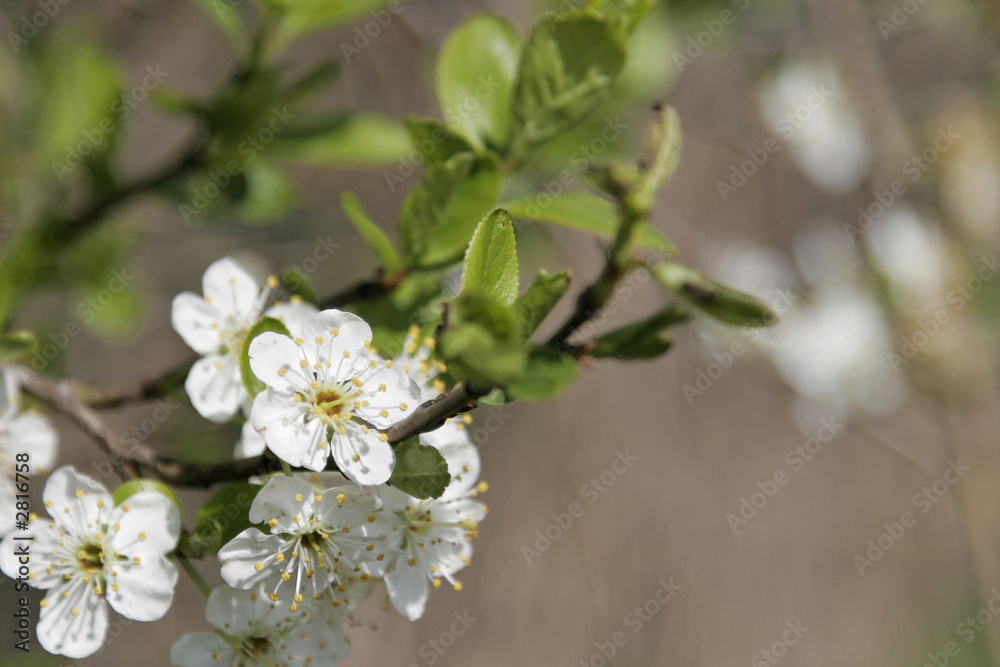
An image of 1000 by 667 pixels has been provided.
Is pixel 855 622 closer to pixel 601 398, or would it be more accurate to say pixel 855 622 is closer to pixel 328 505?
pixel 601 398

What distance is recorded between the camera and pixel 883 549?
448cm

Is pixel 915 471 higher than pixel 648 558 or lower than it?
higher

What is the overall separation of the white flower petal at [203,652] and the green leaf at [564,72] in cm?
73

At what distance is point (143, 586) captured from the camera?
78cm

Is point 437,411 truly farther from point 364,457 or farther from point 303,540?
point 303,540

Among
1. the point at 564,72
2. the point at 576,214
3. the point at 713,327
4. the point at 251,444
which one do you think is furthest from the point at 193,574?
the point at 713,327

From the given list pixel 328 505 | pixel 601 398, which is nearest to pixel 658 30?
pixel 328 505

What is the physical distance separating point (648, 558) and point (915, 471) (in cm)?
194

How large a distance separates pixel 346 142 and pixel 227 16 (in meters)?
0.27

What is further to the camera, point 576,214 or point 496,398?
point 576,214

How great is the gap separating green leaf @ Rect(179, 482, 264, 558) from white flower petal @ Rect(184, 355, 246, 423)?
0.46ft

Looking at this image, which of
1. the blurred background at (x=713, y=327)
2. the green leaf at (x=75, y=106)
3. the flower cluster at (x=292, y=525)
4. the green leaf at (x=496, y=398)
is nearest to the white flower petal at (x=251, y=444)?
the flower cluster at (x=292, y=525)

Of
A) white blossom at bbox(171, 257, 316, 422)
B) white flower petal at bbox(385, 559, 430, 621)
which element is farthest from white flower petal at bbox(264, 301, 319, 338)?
white flower petal at bbox(385, 559, 430, 621)

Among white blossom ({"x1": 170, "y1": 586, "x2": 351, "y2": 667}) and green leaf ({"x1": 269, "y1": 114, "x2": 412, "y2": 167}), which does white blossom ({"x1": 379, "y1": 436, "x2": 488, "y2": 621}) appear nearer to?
white blossom ({"x1": 170, "y1": 586, "x2": 351, "y2": 667})
